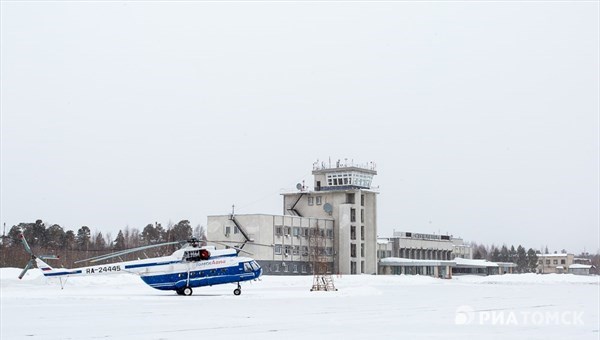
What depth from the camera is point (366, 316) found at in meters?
25.7

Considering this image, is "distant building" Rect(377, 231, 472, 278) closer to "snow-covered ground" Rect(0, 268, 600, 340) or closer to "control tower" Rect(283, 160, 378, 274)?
"control tower" Rect(283, 160, 378, 274)

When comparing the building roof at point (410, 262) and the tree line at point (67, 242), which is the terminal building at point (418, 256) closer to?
the building roof at point (410, 262)

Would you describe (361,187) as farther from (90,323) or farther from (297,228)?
(90,323)

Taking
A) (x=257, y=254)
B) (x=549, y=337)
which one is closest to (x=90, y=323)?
(x=549, y=337)

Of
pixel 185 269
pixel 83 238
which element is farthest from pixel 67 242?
pixel 185 269

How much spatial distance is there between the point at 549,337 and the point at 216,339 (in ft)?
27.3

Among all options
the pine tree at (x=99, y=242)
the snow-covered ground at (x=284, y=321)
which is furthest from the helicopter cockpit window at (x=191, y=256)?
the pine tree at (x=99, y=242)

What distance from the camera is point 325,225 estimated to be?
10162cm

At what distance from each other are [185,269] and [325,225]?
197 ft

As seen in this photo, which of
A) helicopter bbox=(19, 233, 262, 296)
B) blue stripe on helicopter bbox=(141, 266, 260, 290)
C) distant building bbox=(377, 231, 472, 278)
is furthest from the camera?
distant building bbox=(377, 231, 472, 278)

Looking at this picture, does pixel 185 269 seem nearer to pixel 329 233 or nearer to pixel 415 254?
pixel 329 233

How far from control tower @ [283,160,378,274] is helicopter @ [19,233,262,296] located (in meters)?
59.4

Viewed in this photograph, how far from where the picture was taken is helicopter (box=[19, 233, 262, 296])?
41812mm

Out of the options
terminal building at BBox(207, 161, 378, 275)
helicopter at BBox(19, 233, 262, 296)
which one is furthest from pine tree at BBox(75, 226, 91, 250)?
helicopter at BBox(19, 233, 262, 296)
